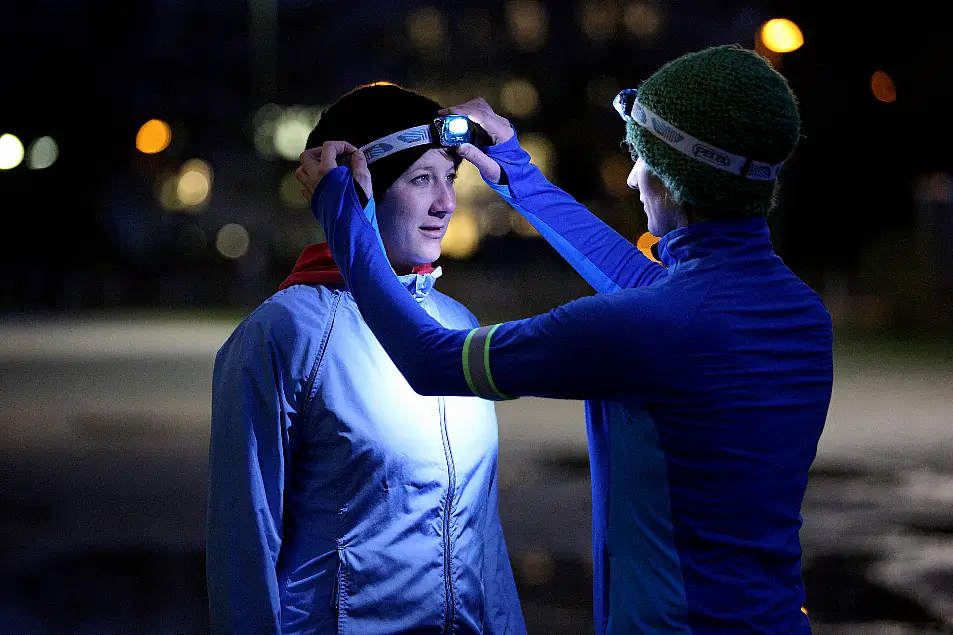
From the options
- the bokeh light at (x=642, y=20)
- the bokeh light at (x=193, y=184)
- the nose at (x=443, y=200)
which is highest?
the bokeh light at (x=642, y=20)

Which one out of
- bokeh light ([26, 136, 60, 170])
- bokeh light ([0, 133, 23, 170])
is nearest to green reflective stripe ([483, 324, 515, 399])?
bokeh light ([26, 136, 60, 170])

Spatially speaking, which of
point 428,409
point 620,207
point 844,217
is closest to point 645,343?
point 428,409

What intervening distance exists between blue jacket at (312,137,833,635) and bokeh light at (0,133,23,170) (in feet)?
148

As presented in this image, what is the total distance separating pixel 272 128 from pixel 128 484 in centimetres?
4135

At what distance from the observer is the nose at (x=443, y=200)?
3.02 meters

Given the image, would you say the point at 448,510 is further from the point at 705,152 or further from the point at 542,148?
the point at 542,148

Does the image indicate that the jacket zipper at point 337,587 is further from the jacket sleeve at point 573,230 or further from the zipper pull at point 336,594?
the jacket sleeve at point 573,230

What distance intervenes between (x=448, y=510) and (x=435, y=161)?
2.85 feet

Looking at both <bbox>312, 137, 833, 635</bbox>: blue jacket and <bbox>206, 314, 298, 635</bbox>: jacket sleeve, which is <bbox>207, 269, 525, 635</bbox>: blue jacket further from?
<bbox>312, 137, 833, 635</bbox>: blue jacket

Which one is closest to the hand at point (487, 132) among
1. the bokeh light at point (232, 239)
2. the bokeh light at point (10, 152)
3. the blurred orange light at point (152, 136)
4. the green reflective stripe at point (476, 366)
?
the green reflective stripe at point (476, 366)

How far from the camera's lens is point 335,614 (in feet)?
8.84

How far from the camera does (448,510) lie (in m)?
2.84

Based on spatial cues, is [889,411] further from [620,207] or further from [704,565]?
[620,207]

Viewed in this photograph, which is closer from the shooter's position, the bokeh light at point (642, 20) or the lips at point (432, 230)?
the lips at point (432, 230)
